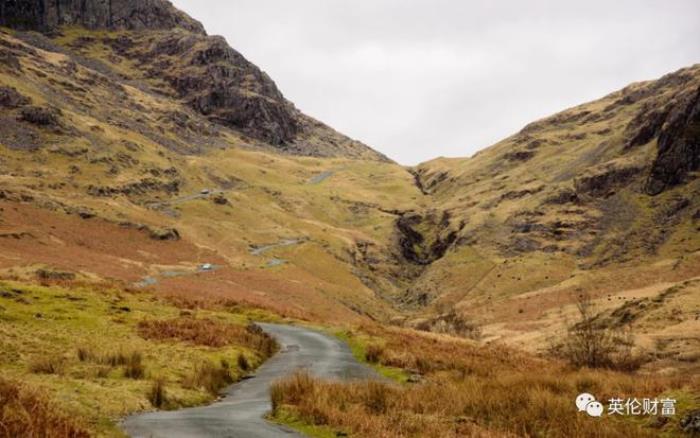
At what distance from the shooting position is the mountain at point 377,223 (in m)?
76.0

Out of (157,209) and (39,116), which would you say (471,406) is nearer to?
(157,209)

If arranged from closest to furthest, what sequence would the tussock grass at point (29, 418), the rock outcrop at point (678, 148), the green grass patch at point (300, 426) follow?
the tussock grass at point (29, 418), the green grass patch at point (300, 426), the rock outcrop at point (678, 148)

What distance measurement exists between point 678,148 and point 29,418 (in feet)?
366

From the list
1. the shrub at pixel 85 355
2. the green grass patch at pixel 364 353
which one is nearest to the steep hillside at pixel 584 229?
the green grass patch at pixel 364 353

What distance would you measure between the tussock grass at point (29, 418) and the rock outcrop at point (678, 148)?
10836cm

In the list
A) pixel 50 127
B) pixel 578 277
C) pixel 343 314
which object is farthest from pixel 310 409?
pixel 50 127

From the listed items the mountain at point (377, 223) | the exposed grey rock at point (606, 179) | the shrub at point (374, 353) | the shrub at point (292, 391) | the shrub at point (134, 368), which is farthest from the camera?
the exposed grey rock at point (606, 179)

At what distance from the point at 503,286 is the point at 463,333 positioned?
104 ft

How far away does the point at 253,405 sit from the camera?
17.8 metres

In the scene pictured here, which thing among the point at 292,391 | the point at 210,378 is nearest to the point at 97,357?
the point at 210,378

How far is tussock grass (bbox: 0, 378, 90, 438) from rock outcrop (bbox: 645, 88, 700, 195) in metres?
108

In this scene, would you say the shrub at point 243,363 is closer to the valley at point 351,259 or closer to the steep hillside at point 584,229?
the valley at point 351,259

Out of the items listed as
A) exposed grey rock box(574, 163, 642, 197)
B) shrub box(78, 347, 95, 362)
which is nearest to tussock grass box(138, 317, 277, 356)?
shrub box(78, 347, 95, 362)

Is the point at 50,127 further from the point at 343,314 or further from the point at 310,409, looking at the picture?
the point at 310,409
